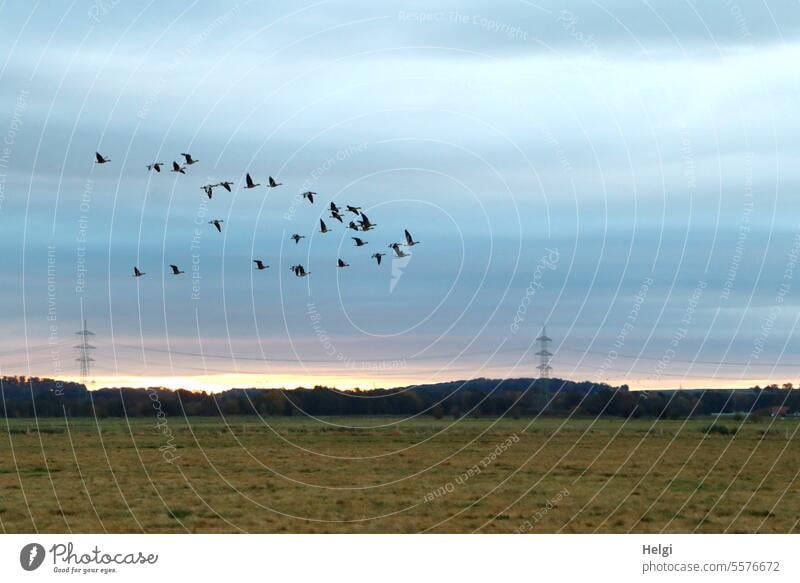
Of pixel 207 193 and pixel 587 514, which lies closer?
pixel 207 193

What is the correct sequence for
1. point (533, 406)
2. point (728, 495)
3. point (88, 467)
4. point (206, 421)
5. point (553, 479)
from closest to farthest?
1. point (728, 495)
2. point (553, 479)
3. point (88, 467)
4. point (533, 406)
5. point (206, 421)

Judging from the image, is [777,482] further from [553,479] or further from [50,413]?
[50,413]

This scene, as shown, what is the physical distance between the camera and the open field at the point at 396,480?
151 ft

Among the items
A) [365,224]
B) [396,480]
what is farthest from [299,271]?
[396,480]

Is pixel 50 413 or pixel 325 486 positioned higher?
pixel 50 413

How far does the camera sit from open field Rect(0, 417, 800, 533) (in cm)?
4591

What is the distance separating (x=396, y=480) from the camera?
5978 centimetres

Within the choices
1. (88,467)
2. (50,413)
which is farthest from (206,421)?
(88,467)
